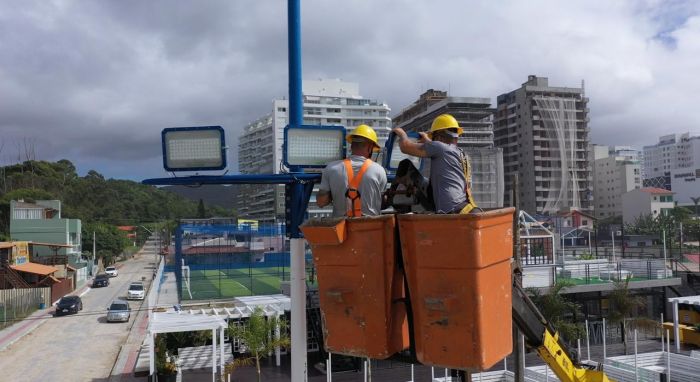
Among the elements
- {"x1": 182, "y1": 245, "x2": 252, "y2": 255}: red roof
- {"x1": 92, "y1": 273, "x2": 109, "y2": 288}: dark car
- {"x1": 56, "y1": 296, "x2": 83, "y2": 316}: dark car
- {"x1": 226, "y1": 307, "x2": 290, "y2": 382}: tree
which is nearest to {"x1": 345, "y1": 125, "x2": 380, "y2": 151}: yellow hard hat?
{"x1": 226, "y1": 307, "x2": 290, "y2": 382}: tree

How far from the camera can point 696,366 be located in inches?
547

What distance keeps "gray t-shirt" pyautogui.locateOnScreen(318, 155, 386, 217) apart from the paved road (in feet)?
52.1

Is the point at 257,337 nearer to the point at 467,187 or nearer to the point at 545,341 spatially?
the point at 545,341

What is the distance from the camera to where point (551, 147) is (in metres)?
77.2

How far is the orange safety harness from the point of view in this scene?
12.6 feet

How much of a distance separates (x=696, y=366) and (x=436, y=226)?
14.5 metres

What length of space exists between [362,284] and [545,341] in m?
3.29

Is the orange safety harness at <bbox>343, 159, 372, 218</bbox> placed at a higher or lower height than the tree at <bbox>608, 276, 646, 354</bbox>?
higher

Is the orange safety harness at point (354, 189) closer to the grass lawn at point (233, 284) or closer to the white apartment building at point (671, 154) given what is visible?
the grass lawn at point (233, 284)

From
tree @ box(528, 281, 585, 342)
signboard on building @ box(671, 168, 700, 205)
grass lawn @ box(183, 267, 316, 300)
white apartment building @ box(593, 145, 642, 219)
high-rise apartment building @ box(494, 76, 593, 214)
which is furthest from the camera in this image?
signboard on building @ box(671, 168, 700, 205)

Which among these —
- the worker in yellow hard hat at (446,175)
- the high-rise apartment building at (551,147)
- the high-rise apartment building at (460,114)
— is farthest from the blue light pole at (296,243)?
the high-rise apartment building at (551,147)

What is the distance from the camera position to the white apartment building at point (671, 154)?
13362 cm

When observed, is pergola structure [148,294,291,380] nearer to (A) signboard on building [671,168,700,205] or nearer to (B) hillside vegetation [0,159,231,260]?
(B) hillside vegetation [0,159,231,260]

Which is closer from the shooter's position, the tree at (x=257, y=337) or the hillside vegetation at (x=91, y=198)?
the tree at (x=257, y=337)
